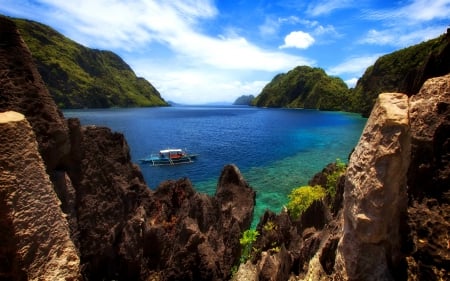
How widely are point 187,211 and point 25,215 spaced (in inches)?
547

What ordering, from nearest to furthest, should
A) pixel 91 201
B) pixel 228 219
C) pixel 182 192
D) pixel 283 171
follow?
1. pixel 91 201
2. pixel 228 219
3. pixel 182 192
4. pixel 283 171

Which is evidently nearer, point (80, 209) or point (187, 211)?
point (80, 209)

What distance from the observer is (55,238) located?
6375 mm

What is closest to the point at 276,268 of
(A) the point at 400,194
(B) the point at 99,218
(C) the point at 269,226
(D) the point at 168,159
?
(C) the point at 269,226

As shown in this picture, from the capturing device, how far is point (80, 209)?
45.6ft

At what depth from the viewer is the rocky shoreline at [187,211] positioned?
19.7 feet

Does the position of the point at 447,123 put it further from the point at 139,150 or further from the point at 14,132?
the point at 139,150

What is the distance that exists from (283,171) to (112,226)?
43999 millimetres

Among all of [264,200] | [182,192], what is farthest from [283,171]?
[182,192]

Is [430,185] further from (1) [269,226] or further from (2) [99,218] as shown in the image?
(1) [269,226]

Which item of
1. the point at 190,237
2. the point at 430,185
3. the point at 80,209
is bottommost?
the point at 190,237

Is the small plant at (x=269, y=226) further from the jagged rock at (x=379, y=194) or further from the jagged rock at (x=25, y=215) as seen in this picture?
the jagged rock at (x=25, y=215)

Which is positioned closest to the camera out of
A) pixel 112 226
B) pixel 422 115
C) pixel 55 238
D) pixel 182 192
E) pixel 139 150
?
pixel 55 238

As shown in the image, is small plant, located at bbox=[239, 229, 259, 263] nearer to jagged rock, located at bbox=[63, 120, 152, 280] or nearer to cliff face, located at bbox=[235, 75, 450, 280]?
jagged rock, located at bbox=[63, 120, 152, 280]
